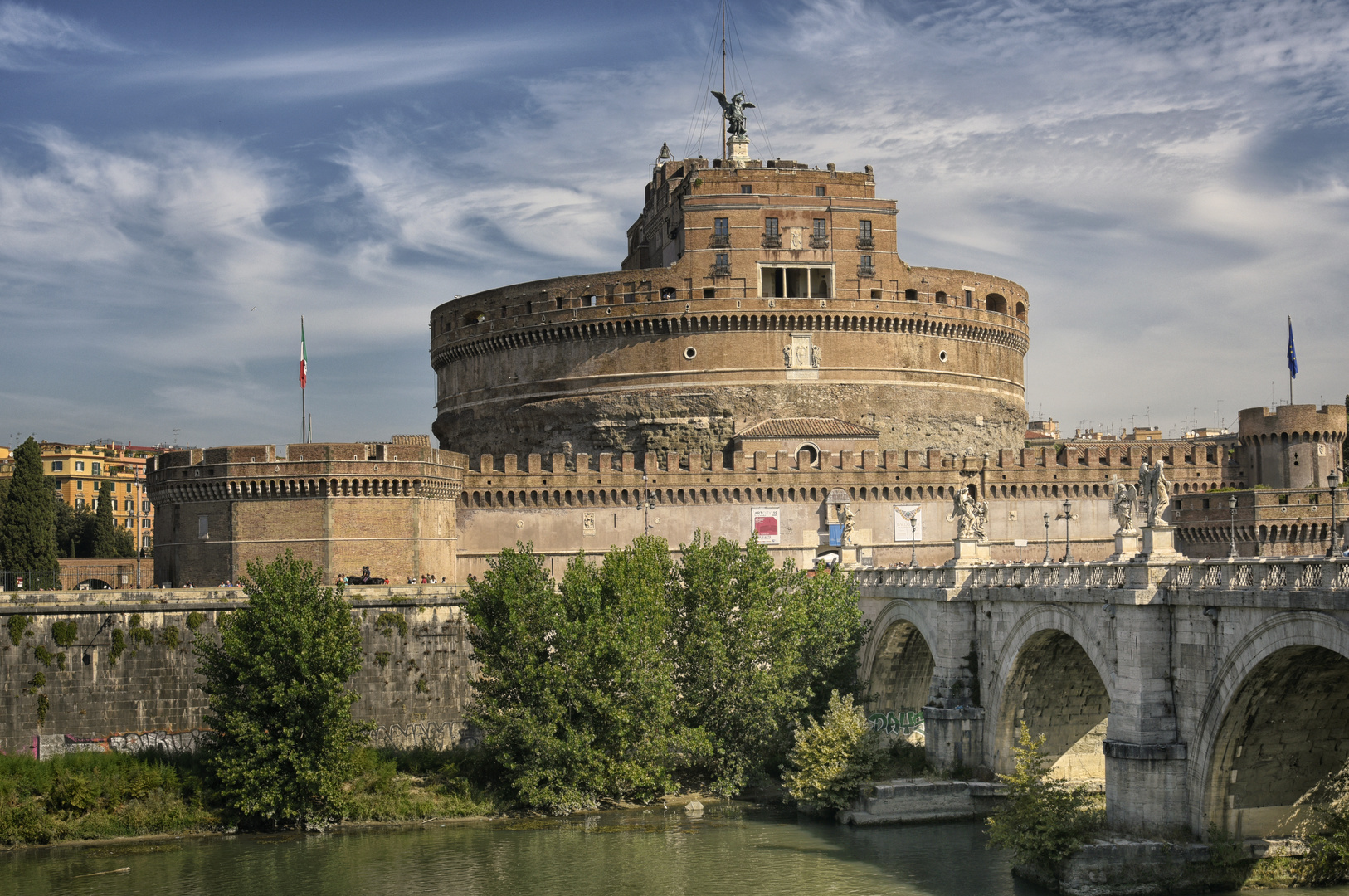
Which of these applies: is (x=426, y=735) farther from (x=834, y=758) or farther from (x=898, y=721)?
(x=898, y=721)

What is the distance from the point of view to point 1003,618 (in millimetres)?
25906

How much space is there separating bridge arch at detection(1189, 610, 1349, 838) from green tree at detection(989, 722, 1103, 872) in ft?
5.89

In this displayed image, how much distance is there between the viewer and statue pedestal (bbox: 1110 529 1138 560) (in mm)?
21625

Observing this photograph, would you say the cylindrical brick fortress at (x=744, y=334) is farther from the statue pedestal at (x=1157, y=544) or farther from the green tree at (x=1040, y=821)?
the statue pedestal at (x=1157, y=544)

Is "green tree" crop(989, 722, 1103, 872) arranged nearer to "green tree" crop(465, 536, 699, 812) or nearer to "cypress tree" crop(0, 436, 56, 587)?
"green tree" crop(465, 536, 699, 812)

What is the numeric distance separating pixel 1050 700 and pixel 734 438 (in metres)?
22.2

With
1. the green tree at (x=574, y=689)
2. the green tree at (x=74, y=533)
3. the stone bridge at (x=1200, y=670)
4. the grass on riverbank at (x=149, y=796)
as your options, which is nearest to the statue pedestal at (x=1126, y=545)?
the stone bridge at (x=1200, y=670)

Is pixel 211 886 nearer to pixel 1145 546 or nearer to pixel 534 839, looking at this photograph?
pixel 534 839

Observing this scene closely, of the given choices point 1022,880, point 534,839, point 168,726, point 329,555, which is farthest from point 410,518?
point 1022,880

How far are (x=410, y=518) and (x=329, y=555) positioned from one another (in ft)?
7.90

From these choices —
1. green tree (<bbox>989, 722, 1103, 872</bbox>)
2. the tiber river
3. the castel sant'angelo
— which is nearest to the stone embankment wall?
the tiber river

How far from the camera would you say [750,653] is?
28984 millimetres

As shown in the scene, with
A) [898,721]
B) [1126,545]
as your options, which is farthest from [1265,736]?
[898,721]

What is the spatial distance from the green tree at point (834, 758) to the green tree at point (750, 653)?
132 cm
